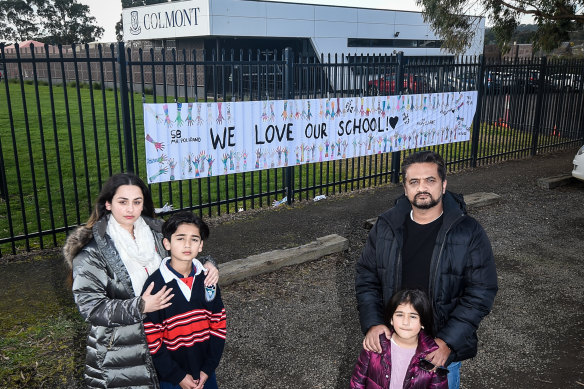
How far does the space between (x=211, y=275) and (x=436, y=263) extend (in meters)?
1.19

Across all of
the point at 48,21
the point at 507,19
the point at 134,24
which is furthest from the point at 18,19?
the point at 507,19

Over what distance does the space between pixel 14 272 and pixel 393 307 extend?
15.4 feet

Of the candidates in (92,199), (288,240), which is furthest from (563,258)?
(92,199)

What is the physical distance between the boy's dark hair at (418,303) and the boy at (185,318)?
925 mm

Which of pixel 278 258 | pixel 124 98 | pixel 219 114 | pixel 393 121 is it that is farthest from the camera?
pixel 393 121

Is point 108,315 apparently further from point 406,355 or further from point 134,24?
point 134,24

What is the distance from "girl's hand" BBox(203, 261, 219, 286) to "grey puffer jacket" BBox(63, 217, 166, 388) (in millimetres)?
372

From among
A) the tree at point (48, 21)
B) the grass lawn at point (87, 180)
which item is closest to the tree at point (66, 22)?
the tree at point (48, 21)

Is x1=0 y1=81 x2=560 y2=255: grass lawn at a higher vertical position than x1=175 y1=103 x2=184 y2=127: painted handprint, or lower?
lower

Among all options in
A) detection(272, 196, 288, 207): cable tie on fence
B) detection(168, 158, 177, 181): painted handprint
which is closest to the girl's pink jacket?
detection(168, 158, 177, 181): painted handprint

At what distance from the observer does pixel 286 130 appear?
7.79 metres

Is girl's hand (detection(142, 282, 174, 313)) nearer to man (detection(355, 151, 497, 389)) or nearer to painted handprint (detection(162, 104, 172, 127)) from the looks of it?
man (detection(355, 151, 497, 389))

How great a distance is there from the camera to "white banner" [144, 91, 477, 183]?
21.5 ft

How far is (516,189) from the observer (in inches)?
383
